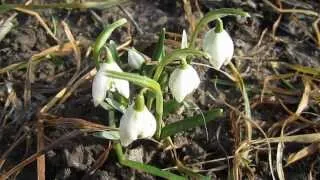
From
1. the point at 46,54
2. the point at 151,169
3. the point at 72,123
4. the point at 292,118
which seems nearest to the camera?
the point at 151,169

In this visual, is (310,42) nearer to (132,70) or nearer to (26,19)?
(132,70)

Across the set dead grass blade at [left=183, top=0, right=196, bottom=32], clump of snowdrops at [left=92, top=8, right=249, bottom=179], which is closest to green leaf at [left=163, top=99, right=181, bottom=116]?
clump of snowdrops at [left=92, top=8, right=249, bottom=179]

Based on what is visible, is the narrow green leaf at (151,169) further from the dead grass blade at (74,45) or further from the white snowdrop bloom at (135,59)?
the dead grass blade at (74,45)

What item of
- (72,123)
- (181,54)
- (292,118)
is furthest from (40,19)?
(292,118)

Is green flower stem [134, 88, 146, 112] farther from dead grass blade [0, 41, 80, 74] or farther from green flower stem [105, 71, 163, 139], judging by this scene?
dead grass blade [0, 41, 80, 74]

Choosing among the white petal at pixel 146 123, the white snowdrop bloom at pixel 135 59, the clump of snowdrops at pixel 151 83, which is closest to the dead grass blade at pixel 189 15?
the clump of snowdrops at pixel 151 83

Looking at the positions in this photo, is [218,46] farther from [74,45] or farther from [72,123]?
[74,45]

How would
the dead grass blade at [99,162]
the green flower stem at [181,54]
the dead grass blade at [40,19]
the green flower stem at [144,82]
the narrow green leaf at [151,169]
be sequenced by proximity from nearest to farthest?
1. the green flower stem at [144,82]
2. the green flower stem at [181,54]
3. the narrow green leaf at [151,169]
4. the dead grass blade at [99,162]
5. the dead grass blade at [40,19]

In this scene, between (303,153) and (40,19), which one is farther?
(40,19)
